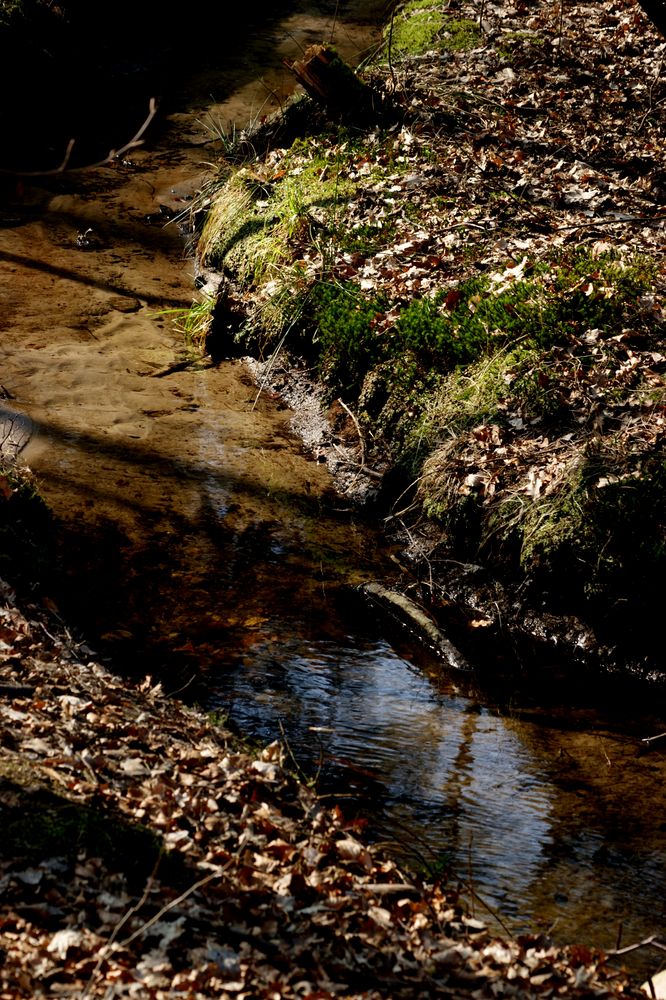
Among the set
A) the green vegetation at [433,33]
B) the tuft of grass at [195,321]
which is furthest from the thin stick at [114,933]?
the green vegetation at [433,33]

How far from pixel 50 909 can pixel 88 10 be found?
47.8 feet

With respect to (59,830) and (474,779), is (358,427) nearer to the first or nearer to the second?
(474,779)

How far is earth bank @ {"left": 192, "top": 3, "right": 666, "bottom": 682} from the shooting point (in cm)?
612

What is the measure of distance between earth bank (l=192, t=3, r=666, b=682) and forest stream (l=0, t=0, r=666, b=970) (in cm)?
55

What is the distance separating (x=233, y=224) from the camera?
10.3m

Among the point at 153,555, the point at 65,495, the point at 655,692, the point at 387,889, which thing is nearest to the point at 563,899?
the point at 387,889

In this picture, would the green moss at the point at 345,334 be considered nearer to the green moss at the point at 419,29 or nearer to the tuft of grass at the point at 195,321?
the tuft of grass at the point at 195,321

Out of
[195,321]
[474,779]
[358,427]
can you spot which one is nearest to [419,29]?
[195,321]

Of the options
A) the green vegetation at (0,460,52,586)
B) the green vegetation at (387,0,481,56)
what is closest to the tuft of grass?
the green vegetation at (0,460,52,586)

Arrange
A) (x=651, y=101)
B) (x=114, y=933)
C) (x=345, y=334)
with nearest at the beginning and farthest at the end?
1. (x=114, y=933)
2. (x=345, y=334)
3. (x=651, y=101)

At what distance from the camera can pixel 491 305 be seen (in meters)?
7.45

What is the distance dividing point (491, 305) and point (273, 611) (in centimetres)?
315

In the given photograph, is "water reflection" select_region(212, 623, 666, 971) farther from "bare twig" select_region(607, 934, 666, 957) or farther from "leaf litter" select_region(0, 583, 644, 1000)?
"leaf litter" select_region(0, 583, 644, 1000)

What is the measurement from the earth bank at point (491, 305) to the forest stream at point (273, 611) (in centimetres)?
55
